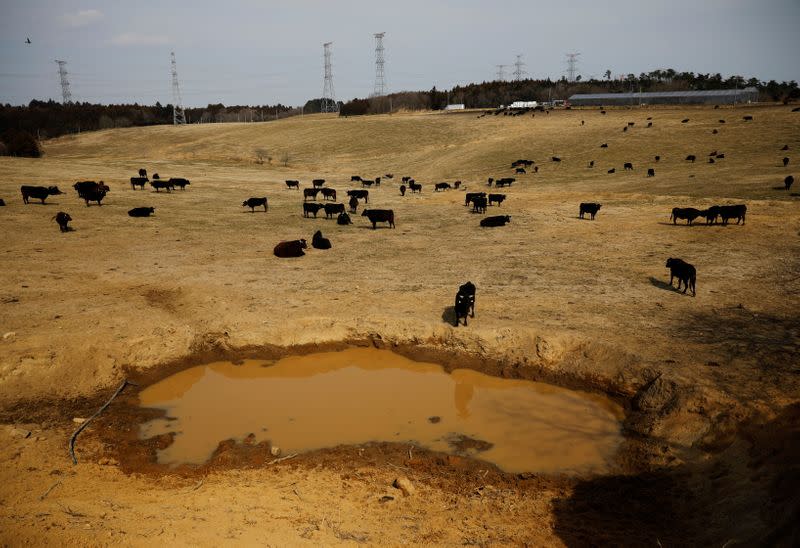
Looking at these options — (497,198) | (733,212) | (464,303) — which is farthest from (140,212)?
(733,212)

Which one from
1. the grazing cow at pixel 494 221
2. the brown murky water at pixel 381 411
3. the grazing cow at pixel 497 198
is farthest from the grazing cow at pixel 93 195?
the grazing cow at pixel 497 198

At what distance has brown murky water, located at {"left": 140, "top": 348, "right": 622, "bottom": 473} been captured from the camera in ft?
26.5

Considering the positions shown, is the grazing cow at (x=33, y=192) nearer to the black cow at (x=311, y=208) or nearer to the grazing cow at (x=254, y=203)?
the grazing cow at (x=254, y=203)

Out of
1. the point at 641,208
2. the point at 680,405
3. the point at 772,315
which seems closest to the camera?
the point at 680,405

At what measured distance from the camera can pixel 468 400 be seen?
31.6 ft

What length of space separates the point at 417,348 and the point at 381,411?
2430 millimetres

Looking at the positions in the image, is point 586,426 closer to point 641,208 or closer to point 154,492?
point 154,492

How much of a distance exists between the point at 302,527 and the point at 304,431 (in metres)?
2.88

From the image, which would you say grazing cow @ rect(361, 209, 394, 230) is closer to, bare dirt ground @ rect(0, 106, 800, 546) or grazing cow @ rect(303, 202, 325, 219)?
bare dirt ground @ rect(0, 106, 800, 546)

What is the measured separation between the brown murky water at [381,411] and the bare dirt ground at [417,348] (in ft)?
1.38

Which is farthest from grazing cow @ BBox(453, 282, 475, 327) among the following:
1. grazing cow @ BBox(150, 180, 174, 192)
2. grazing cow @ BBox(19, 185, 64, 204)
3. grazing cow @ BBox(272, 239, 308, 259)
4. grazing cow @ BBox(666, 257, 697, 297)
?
grazing cow @ BBox(150, 180, 174, 192)

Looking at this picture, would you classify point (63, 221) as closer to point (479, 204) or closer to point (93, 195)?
point (93, 195)

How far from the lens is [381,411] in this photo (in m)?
9.23

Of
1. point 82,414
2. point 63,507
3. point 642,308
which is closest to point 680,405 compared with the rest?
point 642,308
